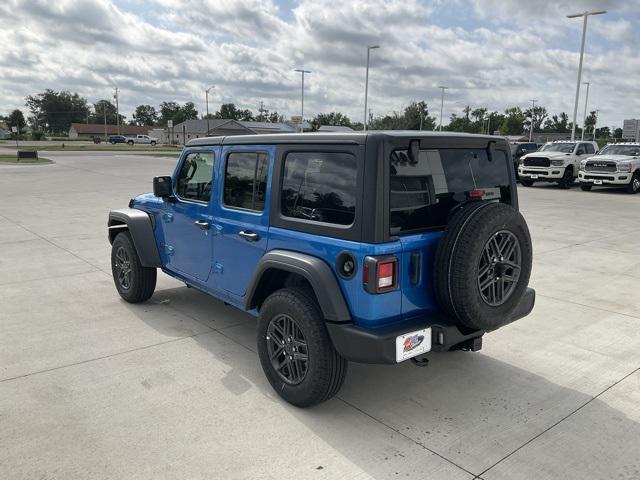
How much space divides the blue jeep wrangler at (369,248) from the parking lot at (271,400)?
38cm

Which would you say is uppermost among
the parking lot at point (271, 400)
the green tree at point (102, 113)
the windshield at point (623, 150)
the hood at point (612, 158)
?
the green tree at point (102, 113)

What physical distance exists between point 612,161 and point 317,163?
18719mm

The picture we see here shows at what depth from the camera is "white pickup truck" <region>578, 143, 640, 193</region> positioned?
18500 millimetres

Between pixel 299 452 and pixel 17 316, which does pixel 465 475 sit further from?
pixel 17 316

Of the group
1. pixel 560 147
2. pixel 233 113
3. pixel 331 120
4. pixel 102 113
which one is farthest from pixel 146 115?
pixel 560 147

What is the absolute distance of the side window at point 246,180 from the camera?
3705mm

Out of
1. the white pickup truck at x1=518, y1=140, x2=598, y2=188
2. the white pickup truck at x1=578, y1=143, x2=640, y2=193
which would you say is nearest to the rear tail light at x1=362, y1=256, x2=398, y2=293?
the white pickup truck at x1=578, y1=143, x2=640, y2=193

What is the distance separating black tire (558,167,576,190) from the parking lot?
15.7 metres

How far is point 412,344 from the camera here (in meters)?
3.01

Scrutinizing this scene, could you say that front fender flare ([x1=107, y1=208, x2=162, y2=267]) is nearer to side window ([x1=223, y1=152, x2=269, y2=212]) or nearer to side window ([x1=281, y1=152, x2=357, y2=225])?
side window ([x1=223, y1=152, x2=269, y2=212])

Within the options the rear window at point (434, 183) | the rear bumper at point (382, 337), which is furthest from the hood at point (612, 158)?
the rear bumper at point (382, 337)

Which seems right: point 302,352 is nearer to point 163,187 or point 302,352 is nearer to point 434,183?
point 434,183

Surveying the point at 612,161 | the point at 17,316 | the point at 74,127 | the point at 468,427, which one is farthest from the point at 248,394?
the point at 74,127

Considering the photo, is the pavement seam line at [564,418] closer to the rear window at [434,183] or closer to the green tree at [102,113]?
the rear window at [434,183]
